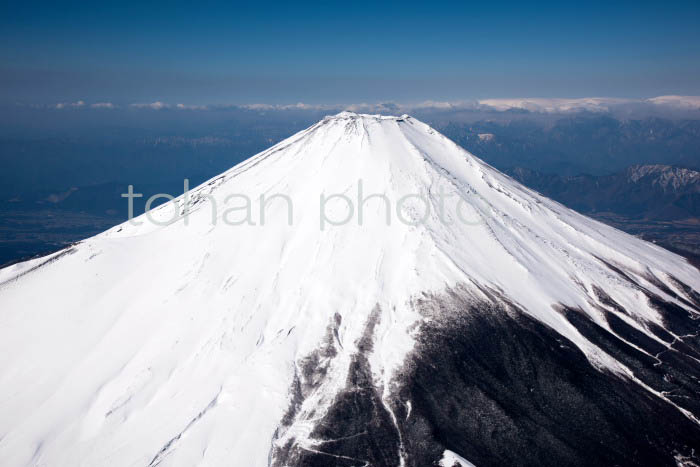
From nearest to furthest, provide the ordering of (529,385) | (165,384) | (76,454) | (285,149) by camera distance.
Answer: (76,454)
(529,385)
(165,384)
(285,149)

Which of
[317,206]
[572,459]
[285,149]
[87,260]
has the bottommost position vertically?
[572,459]

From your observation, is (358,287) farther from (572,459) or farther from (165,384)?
(572,459)

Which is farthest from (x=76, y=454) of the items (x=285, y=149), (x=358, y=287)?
(x=285, y=149)

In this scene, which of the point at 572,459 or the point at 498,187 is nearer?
the point at 572,459

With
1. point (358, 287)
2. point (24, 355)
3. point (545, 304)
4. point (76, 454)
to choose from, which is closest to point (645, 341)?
point (545, 304)

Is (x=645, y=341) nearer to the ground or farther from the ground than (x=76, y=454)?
farther from the ground

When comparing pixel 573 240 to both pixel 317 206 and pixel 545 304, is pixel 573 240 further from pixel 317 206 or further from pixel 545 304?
pixel 317 206

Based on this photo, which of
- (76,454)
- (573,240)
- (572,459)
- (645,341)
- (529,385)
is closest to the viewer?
(572,459)
